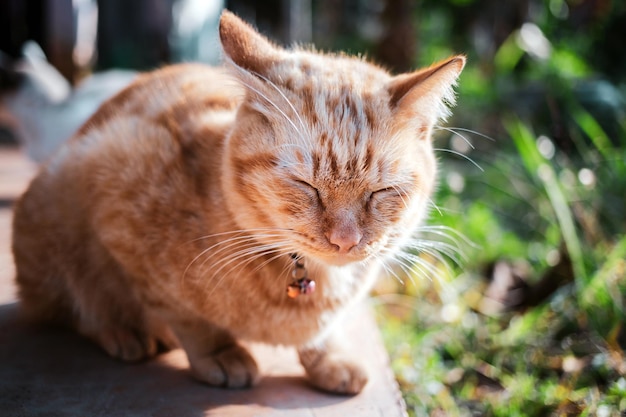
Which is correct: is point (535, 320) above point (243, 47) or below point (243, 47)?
below

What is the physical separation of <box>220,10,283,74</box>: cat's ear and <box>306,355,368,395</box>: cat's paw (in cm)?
93

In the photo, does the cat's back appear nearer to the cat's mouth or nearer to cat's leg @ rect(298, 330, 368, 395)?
the cat's mouth

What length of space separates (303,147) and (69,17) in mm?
4853

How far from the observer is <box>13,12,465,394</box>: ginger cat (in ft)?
5.61

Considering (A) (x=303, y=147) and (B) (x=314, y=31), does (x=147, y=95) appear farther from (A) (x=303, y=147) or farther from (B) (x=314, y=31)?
(B) (x=314, y=31)

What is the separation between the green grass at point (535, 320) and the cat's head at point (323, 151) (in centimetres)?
43

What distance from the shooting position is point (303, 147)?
1686 millimetres

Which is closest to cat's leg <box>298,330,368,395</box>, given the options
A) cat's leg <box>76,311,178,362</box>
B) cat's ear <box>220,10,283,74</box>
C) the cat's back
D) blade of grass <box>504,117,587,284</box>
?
cat's leg <box>76,311,178,362</box>

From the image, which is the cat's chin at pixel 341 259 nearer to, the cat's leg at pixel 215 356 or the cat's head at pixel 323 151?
the cat's head at pixel 323 151

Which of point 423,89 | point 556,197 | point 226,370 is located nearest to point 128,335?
point 226,370

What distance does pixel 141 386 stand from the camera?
190 cm

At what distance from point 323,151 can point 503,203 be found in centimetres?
329

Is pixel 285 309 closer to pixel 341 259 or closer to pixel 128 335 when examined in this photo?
pixel 341 259

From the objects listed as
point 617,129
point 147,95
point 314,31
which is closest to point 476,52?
point 314,31
